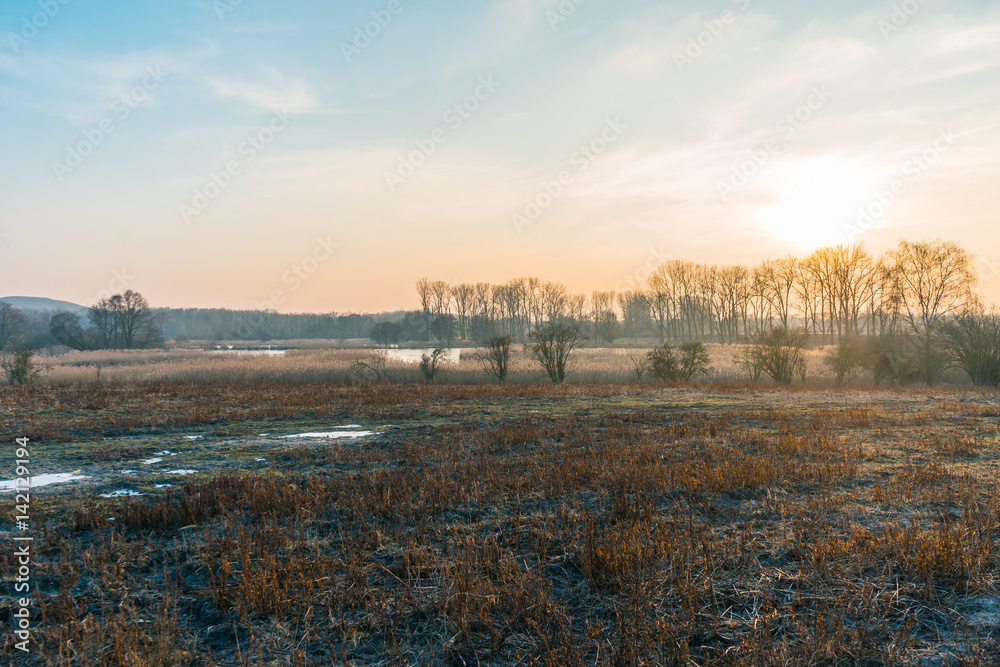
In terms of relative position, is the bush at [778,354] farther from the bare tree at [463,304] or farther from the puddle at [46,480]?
the bare tree at [463,304]

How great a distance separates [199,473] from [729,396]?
2010 cm

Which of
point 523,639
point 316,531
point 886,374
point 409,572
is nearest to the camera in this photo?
point 523,639

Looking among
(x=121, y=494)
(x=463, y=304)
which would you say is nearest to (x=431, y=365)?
(x=121, y=494)

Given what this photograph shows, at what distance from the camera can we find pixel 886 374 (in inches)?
1353

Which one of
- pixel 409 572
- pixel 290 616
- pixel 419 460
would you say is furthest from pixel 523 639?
pixel 419 460

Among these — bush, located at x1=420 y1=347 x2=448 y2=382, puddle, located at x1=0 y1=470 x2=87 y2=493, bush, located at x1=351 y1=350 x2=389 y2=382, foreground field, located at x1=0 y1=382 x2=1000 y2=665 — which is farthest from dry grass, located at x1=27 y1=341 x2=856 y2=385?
puddle, located at x1=0 y1=470 x2=87 y2=493

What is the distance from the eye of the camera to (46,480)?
919 cm

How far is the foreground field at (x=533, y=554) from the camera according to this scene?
3.73 m

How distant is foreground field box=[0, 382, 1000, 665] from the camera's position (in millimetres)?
3732

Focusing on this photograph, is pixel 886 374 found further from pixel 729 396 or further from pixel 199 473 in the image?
pixel 199 473

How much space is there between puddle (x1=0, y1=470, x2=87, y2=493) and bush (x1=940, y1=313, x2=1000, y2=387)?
40.2 m

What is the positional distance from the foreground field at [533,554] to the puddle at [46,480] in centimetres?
34

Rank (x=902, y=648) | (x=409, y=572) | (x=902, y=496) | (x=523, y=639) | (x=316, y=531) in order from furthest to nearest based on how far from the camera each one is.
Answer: (x=902, y=496)
(x=316, y=531)
(x=409, y=572)
(x=523, y=639)
(x=902, y=648)

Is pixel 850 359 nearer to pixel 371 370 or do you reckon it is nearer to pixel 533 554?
pixel 371 370
